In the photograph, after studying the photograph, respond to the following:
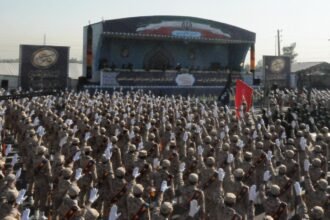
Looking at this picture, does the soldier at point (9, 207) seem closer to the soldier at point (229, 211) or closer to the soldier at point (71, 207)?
the soldier at point (71, 207)

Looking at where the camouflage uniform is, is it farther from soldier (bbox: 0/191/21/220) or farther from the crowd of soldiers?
soldier (bbox: 0/191/21/220)

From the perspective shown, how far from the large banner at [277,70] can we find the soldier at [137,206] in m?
31.1

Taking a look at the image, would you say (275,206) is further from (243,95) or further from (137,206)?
(243,95)

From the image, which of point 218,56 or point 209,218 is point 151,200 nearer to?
point 209,218

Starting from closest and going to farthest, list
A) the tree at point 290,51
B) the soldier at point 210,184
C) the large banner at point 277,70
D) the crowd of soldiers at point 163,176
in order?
the crowd of soldiers at point 163,176
the soldier at point 210,184
the large banner at point 277,70
the tree at point 290,51

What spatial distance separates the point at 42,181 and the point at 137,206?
318 cm

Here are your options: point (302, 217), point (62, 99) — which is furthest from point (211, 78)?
point (302, 217)

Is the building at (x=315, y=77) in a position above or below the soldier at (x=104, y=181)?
above

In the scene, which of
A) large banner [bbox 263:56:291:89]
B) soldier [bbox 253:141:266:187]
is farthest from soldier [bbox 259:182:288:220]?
large banner [bbox 263:56:291:89]

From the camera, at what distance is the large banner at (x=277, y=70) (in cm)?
3688

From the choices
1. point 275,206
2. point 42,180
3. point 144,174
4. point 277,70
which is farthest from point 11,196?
point 277,70

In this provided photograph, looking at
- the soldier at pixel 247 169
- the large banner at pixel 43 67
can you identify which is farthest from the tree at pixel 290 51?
the soldier at pixel 247 169

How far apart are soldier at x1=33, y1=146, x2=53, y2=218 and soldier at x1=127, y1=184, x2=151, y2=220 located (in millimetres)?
2807

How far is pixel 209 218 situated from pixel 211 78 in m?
24.7
